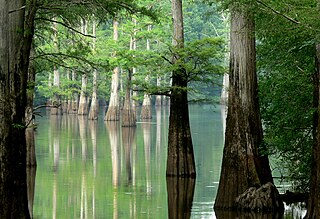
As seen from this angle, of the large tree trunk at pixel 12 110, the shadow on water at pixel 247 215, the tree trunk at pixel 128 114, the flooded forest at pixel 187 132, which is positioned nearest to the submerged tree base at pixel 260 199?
the flooded forest at pixel 187 132

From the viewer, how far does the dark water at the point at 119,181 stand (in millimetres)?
13867

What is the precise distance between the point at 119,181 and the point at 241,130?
5.45 m

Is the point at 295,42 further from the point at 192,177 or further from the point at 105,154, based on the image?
the point at 105,154

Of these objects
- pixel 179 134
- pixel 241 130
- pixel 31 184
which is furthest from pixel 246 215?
pixel 179 134

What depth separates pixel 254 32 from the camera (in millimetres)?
12141

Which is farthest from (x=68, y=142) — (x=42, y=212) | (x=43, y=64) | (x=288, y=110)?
(x=288, y=110)

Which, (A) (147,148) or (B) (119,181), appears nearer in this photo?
(B) (119,181)

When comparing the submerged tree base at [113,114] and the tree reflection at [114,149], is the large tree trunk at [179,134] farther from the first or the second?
the submerged tree base at [113,114]

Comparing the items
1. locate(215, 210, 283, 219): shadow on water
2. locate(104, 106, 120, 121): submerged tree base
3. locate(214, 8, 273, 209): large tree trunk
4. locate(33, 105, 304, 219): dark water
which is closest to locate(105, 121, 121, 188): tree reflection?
locate(33, 105, 304, 219): dark water

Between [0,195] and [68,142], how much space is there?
21.1m

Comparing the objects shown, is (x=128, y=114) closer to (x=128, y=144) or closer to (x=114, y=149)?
(x=128, y=144)

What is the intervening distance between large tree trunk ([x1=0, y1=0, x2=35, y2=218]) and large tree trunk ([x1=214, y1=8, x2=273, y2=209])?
483cm

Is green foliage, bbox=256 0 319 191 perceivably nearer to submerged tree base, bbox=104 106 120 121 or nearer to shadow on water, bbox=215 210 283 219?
shadow on water, bbox=215 210 283 219

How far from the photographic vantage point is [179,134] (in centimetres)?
1919
